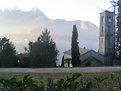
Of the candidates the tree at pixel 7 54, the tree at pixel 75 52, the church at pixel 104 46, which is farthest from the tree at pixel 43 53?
the church at pixel 104 46

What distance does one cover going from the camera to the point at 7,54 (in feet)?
130

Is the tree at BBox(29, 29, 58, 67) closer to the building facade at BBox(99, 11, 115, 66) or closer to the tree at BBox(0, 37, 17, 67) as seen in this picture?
the tree at BBox(0, 37, 17, 67)

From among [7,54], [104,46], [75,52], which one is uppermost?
[104,46]

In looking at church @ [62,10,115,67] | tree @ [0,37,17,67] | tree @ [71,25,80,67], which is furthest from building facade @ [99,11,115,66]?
tree @ [0,37,17,67]

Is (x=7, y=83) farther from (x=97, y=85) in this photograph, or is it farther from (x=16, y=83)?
(x=97, y=85)

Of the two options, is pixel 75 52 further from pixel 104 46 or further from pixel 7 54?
pixel 104 46

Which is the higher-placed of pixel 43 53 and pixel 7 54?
pixel 43 53

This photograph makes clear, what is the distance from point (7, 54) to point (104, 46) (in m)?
27.8

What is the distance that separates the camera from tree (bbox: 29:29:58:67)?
133 ft

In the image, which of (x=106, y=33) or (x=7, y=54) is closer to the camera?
(x=7, y=54)

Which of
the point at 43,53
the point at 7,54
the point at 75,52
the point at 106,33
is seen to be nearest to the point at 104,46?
the point at 106,33

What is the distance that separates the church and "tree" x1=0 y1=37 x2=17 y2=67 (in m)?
17.9

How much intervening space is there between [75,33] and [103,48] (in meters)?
13.1

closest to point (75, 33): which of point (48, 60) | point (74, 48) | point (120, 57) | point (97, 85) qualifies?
point (74, 48)
